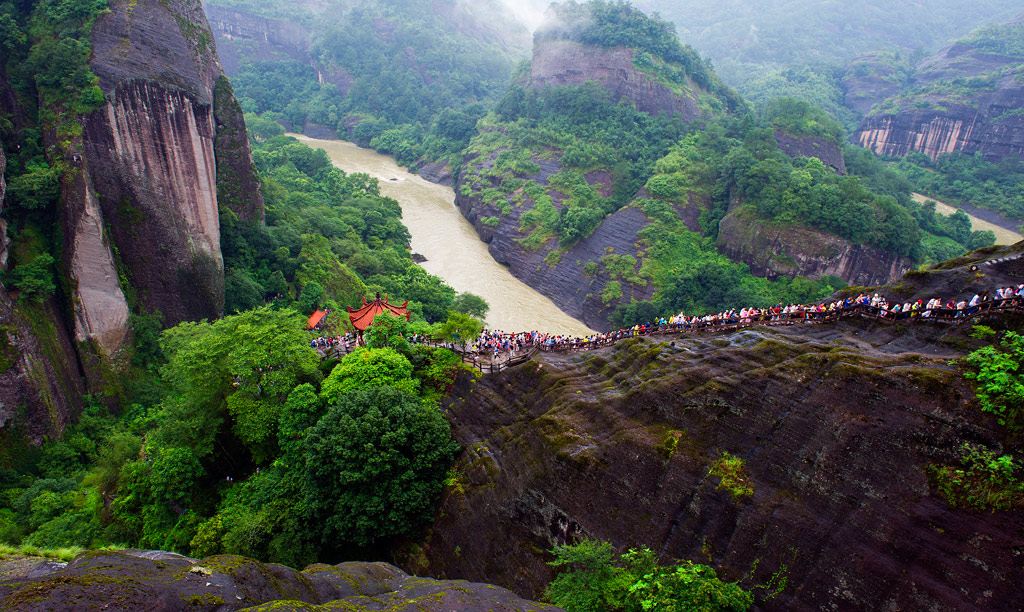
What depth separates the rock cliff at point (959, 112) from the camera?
77062 millimetres

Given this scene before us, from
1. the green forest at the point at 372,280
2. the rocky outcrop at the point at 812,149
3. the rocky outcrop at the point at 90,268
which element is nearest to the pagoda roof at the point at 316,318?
the green forest at the point at 372,280

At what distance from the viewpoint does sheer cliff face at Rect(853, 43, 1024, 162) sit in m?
76.9

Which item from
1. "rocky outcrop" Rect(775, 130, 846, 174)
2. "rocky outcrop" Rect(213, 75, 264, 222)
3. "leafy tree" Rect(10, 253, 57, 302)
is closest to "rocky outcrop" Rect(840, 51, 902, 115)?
"rocky outcrop" Rect(775, 130, 846, 174)

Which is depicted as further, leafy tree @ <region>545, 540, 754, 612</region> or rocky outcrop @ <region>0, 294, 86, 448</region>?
rocky outcrop @ <region>0, 294, 86, 448</region>

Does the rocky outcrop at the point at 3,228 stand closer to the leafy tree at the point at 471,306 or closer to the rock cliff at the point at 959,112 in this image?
the leafy tree at the point at 471,306

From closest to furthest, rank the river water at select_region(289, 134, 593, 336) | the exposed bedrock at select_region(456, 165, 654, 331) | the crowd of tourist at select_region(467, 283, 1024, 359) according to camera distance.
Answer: the crowd of tourist at select_region(467, 283, 1024, 359)
the river water at select_region(289, 134, 593, 336)
the exposed bedrock at select_region(456, 165, 654, 331)

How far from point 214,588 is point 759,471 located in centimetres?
1200

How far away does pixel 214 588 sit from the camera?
934 cm

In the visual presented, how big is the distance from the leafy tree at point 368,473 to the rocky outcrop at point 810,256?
126 feet

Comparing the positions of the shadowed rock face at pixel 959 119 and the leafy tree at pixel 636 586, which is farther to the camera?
the shadowed rock face at pixel 959 119

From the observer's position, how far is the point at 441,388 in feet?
71.5

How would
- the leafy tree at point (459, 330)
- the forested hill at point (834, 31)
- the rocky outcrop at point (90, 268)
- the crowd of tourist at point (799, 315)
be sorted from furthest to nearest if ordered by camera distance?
the forested hill at point (834, 31) → the rocky outcrop at point (90, 268) → the leafy tree at point (459, 330) → the crowd of tourist at point (799, 315)

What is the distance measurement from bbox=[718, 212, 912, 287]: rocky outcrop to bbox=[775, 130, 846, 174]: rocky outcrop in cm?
1711

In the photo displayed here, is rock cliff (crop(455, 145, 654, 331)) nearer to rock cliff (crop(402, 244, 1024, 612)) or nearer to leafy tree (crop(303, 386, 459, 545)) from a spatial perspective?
rock cliff (crop(402, 244, 1024, 612))
